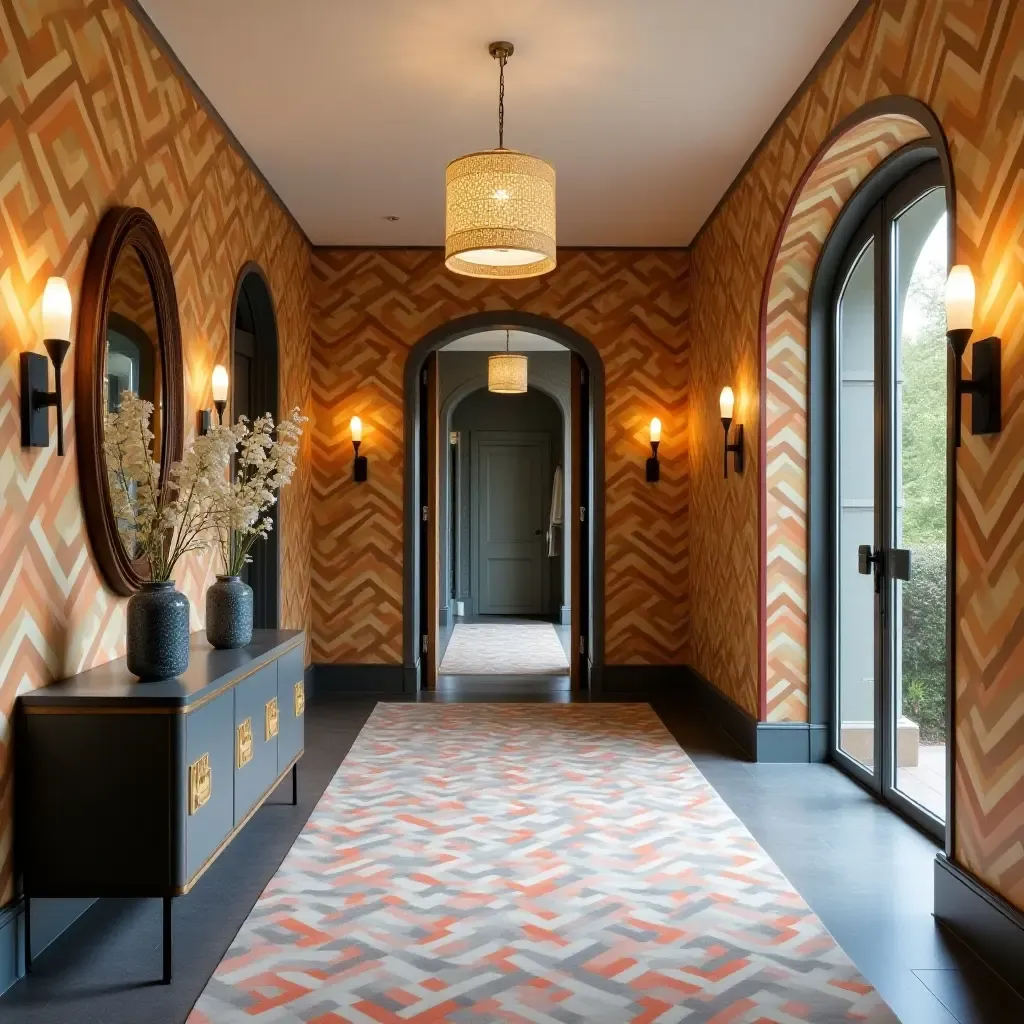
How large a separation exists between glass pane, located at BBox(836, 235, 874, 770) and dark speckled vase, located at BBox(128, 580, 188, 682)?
3.00 m

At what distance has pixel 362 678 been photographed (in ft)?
22.4

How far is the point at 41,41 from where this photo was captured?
9.11 ft

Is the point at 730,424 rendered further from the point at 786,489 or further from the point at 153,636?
the point at 153,636

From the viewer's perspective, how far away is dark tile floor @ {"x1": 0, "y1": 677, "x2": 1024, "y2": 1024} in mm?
2434

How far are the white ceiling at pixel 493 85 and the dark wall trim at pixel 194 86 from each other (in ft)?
0.11

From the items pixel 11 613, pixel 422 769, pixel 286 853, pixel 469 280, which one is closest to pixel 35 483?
pixel 11 613

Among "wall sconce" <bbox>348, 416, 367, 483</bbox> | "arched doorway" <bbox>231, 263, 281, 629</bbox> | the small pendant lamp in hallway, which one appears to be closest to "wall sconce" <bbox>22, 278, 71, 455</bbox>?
"arched doorway" <bbox>231, 263, 281, 629</bbox>

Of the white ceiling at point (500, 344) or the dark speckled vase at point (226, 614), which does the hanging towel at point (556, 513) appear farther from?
the dark speckled vase at point (226, 614)

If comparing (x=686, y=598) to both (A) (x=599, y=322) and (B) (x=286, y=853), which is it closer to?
(A) (x=599, y=322)

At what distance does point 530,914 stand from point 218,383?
8.52 ft

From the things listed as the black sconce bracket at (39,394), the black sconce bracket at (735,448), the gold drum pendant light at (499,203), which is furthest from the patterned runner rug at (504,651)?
the black sconce bracket at (39,394)

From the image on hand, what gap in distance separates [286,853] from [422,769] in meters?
1.24

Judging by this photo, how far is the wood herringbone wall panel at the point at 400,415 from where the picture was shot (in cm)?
684

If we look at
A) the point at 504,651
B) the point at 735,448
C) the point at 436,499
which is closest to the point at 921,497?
the point at 735,448
